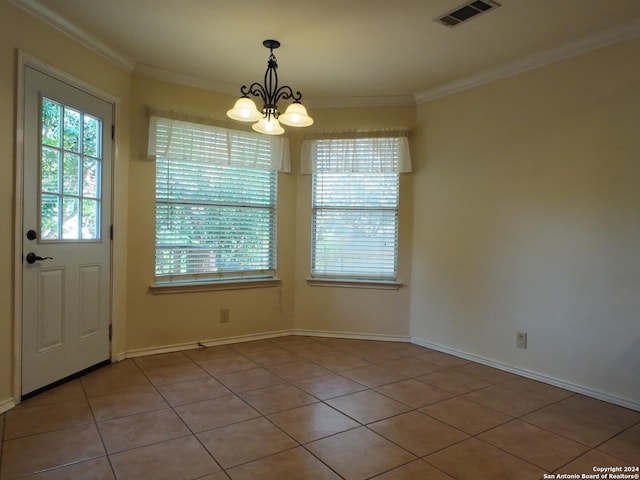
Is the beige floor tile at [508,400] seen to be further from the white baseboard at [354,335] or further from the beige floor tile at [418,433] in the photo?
the white baseboard at [354,335]

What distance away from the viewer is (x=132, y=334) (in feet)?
11.9

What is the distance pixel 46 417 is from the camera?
2443mm

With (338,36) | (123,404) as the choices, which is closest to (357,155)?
(338,36)

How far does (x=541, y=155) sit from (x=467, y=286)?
1257mm

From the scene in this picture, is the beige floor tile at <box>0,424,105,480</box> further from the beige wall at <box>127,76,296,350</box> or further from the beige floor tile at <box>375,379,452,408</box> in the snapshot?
the beige floor tile at <box>375,379,452,408</box>

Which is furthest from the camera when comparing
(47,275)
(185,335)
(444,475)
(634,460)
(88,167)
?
(185,335)

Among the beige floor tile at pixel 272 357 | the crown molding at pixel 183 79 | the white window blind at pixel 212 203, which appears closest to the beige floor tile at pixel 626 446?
the beige floor tile at pixel 272 357

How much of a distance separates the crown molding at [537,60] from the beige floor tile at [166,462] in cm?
350

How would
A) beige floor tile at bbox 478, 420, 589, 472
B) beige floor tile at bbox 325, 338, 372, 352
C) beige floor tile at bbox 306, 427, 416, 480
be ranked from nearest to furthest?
beige floor tile at bbox 306, 427, 416, 480 < beige floor tile at bbox 478, 420, 589, 472 < beige floor tile at bbox 325, 338, 372, 352

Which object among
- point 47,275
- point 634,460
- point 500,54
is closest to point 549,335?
point 634,460

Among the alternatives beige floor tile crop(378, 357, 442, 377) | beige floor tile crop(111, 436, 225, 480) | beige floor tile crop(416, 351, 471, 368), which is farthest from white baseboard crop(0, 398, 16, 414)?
beige floor tile crop(416, 351, 471, 368)

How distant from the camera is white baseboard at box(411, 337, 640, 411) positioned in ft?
9.16

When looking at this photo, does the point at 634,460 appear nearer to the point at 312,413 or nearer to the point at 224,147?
the point at 312,413

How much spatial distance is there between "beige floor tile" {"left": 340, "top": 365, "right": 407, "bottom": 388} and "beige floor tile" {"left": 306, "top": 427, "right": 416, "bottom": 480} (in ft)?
2.63
